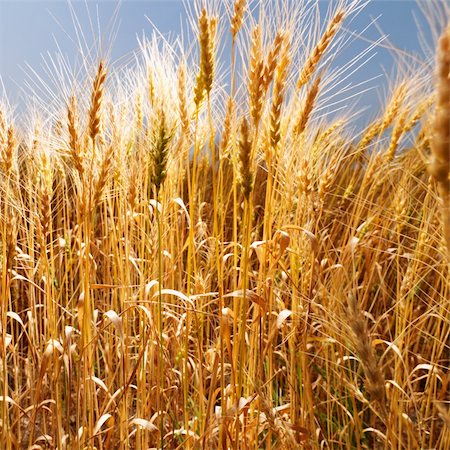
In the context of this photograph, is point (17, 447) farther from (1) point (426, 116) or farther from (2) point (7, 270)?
(1) point (426, 116)

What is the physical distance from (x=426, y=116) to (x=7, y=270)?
4.45 feet

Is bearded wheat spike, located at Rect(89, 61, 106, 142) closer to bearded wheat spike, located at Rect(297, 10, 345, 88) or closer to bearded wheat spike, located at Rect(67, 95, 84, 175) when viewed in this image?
bearded wheat spike, located at Rect(67, 95, 84, 175)

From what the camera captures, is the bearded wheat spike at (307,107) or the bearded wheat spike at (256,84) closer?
the bearded wheat spike at (256,84)

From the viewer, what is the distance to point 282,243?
1.73m

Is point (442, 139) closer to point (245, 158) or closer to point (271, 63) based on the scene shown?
point (245, 158)

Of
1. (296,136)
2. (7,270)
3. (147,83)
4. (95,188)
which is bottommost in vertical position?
(7,270)

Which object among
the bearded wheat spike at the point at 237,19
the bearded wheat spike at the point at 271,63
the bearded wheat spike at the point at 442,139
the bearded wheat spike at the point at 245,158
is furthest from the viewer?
the bearded wheat spike at the point at 237,19

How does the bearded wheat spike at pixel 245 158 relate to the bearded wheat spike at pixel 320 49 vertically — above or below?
below

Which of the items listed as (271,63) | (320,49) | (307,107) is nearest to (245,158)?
(271,63)

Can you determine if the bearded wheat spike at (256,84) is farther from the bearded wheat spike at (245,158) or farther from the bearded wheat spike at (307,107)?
the bearded wheat spike at (307,107)

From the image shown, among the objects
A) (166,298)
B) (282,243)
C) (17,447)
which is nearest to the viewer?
(282,243)

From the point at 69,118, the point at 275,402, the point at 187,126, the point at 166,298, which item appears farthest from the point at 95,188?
the point at 275,402

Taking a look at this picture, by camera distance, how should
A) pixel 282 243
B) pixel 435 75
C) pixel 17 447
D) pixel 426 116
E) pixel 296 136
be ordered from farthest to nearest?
pixel 17 447 < pixel 296 136 < pixel 282 243 < pixel 426 116 < pixel 435 75

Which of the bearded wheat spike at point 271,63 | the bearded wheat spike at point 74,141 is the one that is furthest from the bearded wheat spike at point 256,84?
the bearded wheat spike at point 74,141
